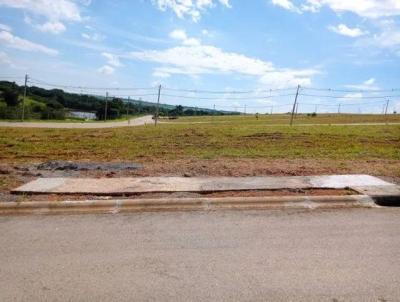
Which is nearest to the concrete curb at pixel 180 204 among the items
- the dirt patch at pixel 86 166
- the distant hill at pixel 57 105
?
the dirt patch at pixel 86 166

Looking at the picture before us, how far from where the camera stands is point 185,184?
8.01m

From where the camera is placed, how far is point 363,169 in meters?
9.95

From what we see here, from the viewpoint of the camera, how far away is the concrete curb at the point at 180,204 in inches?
255

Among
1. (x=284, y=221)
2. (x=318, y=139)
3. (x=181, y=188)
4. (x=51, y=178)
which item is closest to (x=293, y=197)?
(x=284, y=221)

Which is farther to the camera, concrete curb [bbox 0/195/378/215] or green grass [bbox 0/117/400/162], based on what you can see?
green grass [bbox 0/117/400/162]

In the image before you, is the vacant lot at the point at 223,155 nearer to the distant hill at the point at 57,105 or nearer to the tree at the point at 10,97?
the distant hill at the point at 57,105

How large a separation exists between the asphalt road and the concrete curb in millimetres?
294

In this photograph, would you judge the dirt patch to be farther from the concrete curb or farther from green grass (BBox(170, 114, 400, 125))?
green grass (BBox(170, 114, 400, 125))

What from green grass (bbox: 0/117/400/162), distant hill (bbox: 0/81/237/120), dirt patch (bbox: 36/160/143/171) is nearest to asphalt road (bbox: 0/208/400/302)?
dirt patch (bbox: 36/160/143/171)

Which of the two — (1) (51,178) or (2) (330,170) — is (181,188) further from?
(2) (330,170)

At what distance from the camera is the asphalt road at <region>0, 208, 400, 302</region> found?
3840 mm

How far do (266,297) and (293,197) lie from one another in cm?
344

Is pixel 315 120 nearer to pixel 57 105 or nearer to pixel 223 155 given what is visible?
pixel 223 155

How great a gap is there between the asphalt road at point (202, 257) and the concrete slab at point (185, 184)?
1308mm
